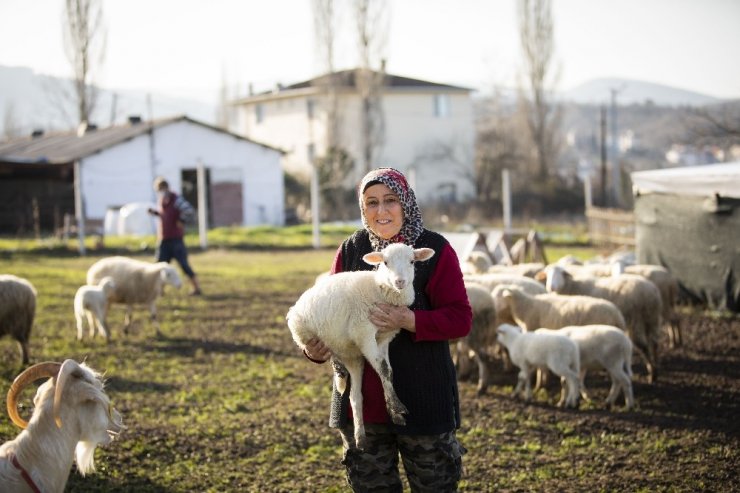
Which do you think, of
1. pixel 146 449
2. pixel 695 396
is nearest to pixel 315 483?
pixel 146 449

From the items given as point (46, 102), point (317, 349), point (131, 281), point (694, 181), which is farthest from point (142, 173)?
point (317, 349)

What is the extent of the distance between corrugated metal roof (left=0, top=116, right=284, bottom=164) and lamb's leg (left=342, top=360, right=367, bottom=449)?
28.4m

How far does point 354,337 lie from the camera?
3.62m

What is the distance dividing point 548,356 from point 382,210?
4.48m

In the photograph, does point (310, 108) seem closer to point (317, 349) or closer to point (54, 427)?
point (54, 427)

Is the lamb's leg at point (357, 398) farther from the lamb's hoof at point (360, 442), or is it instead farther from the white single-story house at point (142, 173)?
the white single-story house at point (142, 173)

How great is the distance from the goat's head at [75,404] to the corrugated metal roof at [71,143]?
27.6m

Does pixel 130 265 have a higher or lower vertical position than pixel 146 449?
higher

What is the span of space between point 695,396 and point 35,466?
651 cm

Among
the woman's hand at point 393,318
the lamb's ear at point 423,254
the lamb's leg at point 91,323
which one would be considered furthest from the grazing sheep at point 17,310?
the lamb's ear at point 423,254

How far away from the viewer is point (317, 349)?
146 inches

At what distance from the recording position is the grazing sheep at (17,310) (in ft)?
29.2

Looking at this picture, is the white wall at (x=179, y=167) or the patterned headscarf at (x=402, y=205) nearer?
the patterned headscarf at (x=402, y=205)

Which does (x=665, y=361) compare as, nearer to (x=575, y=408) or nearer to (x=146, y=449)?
(x=575, y=408)
